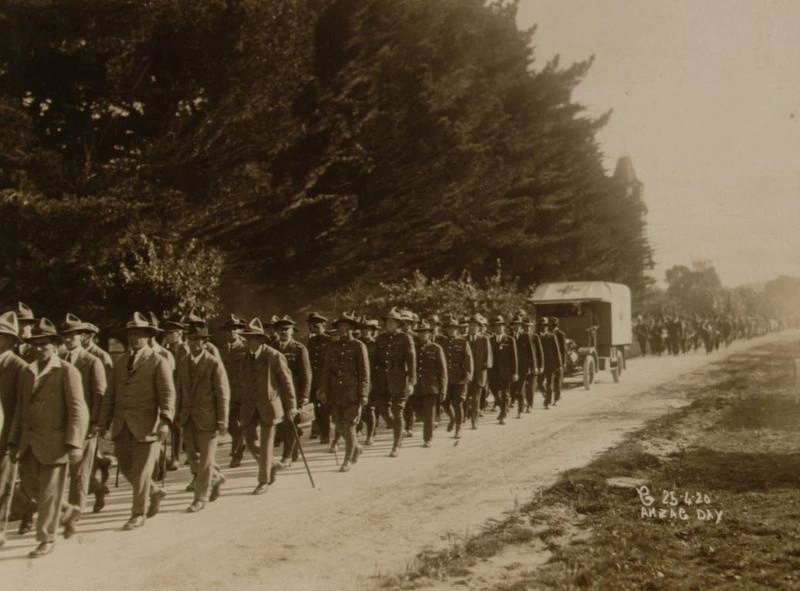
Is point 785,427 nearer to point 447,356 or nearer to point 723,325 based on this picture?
point 447,356

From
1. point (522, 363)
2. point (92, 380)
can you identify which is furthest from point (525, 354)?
point (92, 380)

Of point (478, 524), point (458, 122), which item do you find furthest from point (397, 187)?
point (478, 524)

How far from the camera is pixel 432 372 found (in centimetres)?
1306

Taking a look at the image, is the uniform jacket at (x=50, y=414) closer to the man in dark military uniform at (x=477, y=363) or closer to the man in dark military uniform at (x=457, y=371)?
the man in dark military uniform at (x=457, y=371)

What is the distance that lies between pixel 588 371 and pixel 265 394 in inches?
602

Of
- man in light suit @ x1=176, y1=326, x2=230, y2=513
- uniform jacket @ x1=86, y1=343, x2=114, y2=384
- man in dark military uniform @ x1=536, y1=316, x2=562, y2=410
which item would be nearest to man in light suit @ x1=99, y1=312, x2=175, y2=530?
man in light suit @ x1=176, y1=326, x2=230, y2=513

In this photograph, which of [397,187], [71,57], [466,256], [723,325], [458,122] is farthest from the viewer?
[723,325]

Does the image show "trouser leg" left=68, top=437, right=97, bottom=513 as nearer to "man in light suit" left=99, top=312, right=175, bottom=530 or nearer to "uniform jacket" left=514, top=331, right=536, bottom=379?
"man in light suit" left=99, top=312, right=175, bottom=530

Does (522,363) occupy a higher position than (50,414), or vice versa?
(522,363)

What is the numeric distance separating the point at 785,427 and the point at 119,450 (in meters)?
10.7

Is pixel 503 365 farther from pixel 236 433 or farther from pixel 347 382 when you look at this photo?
pixel 236 433

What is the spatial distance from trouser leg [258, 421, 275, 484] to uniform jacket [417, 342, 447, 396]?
3924 mm

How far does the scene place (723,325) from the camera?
170 ft

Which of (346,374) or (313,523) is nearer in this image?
(313,523)
